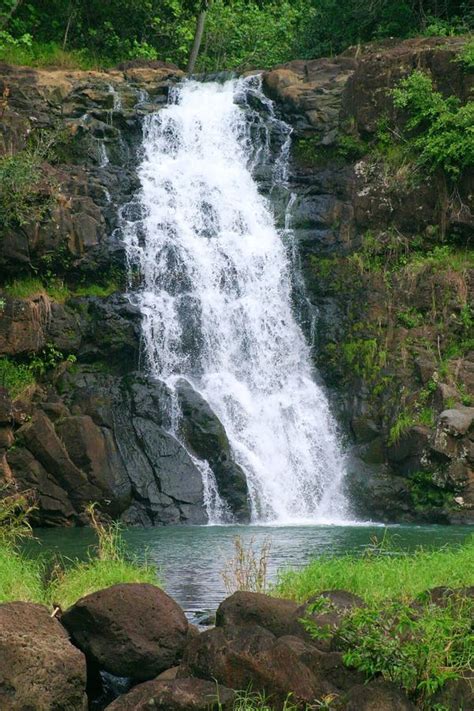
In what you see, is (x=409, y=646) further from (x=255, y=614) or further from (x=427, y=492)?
(x=427, y=492)

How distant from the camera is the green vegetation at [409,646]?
7.45m

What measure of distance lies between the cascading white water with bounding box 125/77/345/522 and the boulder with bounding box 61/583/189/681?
10926 millimetres

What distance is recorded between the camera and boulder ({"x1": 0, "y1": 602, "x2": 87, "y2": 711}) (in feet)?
24.6

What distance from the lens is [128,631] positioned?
8.27 m

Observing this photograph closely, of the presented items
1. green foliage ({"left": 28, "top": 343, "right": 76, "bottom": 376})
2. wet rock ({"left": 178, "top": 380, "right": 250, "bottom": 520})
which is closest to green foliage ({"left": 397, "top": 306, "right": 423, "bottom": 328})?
wet rock ({"left": 178, "top": 380, "right": 250, "bottom": 520})

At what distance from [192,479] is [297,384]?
3.78m

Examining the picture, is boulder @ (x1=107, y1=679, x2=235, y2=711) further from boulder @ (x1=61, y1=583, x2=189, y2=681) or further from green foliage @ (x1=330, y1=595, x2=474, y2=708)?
green foliage @ (x1=330, y1=595, x2=474, y2=708)

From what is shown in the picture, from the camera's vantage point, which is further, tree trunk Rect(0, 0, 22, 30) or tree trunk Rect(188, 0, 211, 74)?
tree trunk Rect(188, 0, 211, 74)

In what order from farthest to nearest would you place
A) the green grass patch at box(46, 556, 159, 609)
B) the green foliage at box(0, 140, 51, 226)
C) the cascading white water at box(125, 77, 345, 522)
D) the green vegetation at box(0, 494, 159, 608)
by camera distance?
1. the green foliage at box(0, 140, 51, 226)
2. the cascading white water at box(125, 77, 345, 522)
3. the green grass patch at box(46, 556, 159, 609)
4. the green vegetation at box(0, 494, 159, 608)

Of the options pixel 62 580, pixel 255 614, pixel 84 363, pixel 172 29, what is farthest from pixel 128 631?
pixel 172 29

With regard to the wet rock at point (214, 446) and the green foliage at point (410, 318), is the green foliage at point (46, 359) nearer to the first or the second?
the wet rock at point (214, 446)

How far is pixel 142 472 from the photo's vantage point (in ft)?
64.8

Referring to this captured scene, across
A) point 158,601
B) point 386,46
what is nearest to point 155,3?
point 386,46

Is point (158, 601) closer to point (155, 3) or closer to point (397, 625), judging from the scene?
point (397, 625)
